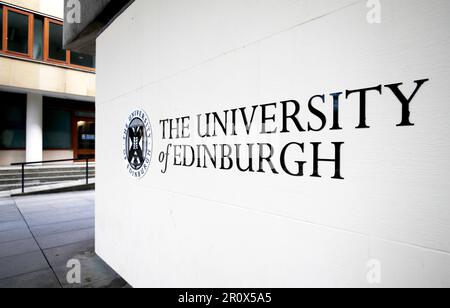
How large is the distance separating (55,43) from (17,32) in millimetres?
1389

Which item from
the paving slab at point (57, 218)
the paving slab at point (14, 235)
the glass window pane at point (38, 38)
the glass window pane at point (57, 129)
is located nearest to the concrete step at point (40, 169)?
the glass window pane at point (57, 129)

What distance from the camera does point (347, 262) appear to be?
4.40 ft

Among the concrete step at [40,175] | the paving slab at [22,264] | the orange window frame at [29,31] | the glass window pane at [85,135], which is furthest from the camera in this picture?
the glass window pane at [85,135]

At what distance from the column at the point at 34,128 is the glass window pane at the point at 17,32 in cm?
200

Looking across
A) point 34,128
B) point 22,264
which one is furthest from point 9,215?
point 34,128

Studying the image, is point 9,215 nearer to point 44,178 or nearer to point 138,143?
point 44,178

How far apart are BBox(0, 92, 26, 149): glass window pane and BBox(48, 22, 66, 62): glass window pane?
231cm

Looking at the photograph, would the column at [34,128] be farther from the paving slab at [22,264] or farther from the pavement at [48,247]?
the paving slab at [22,264]

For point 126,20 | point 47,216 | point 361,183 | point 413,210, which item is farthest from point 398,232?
point 47,216

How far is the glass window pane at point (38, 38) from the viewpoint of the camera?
1170 cm

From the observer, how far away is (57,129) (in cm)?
1290

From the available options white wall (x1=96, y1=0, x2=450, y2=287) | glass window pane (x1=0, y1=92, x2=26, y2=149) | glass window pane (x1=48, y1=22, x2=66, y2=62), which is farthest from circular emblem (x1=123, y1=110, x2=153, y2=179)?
glass window pane (x1=48, y1=22, x2=66, y2=62)

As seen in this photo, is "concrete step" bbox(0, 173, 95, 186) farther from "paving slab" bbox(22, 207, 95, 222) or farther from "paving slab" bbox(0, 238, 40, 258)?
"paving slab" bbox(0, 238, 40, 258)

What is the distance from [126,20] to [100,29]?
0.99 metres
